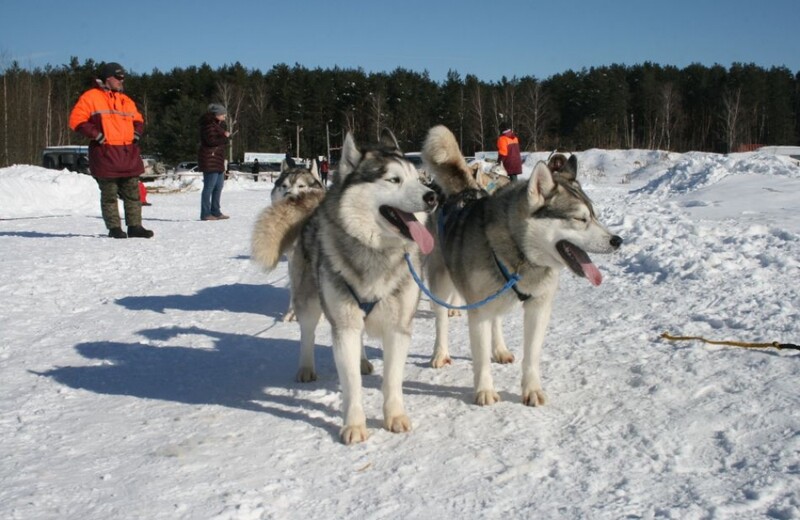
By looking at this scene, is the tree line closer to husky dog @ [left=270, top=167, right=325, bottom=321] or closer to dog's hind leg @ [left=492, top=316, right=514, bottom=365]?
husky dog @ [left=270, top=167, right=325, bottom=321]

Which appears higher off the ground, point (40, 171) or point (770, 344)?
point (40, 171)

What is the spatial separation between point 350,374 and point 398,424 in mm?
318

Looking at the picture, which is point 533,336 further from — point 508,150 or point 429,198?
point 508,150

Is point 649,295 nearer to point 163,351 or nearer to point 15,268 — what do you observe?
point 163,351

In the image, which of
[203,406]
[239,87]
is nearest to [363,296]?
[203,406]

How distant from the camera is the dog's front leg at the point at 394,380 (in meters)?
2.86

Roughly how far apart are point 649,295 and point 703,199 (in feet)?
21.3

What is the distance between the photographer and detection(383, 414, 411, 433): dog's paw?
112 inches

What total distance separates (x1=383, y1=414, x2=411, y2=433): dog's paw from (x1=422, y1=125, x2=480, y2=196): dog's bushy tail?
1847 millimetres

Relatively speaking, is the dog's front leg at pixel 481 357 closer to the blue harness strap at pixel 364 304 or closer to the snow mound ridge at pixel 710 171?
the blue harness strap at pixel 364 304

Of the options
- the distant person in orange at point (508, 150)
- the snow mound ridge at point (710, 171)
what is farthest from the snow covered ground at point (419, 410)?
the snow mound ridge at point (710, 171)

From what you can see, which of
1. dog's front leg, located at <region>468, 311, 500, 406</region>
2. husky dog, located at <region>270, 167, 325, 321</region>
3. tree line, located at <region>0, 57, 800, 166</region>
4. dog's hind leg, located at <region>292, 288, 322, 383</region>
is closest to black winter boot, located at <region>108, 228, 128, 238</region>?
husky dog, located at <region>270, 167, 325, 321</region>

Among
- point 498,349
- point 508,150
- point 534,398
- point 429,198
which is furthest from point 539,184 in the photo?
point 508,150

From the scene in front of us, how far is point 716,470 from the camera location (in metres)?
2.28
